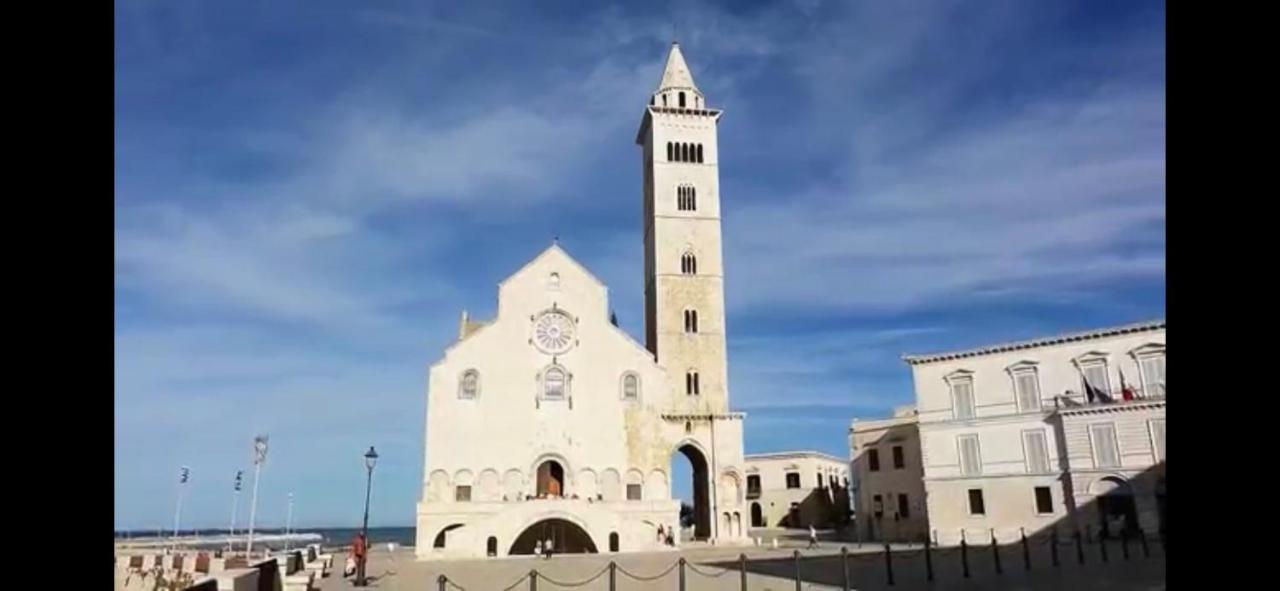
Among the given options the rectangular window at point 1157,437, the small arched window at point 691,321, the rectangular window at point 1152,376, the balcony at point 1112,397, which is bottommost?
the rectangular window at point 1157,437

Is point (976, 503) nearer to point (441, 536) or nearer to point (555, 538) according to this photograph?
point (555, 538)

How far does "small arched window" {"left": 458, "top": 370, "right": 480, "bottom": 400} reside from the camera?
35.6m

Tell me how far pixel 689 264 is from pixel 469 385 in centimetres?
1328

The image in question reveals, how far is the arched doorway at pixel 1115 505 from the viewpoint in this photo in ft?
99.2

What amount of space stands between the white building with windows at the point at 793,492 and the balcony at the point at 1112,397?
2603cm

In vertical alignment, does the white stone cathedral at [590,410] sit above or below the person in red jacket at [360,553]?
above

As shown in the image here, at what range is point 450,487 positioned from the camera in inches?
1342

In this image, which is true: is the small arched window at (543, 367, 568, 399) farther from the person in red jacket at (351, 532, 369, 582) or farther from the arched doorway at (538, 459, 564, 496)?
the person in red jacket at (351, 532, 369, 582)

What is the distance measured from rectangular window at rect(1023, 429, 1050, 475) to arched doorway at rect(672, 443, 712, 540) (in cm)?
1426

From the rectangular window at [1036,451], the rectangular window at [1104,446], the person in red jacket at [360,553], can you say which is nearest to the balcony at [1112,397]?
the rectangular window at [1104,446]

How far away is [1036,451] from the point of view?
108 ft

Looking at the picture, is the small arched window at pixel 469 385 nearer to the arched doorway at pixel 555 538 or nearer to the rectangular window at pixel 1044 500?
the arched doorway at pixel 555 538

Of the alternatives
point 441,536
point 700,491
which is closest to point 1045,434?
point 700,491
